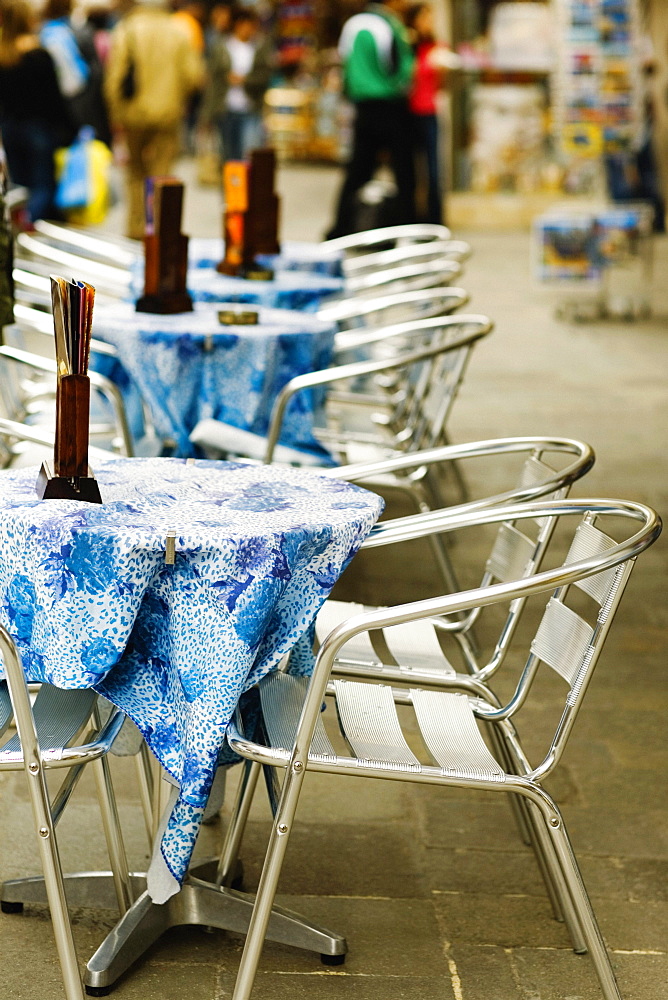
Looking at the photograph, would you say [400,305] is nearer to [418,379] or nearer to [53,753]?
[418,379]

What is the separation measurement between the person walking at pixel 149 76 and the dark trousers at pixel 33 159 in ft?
2.09

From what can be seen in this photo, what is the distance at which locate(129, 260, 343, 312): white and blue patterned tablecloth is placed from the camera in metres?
4.87

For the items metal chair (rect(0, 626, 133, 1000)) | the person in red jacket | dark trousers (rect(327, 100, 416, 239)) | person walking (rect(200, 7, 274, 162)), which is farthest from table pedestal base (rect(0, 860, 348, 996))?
person walking (rect(200, 7, 274, 162))

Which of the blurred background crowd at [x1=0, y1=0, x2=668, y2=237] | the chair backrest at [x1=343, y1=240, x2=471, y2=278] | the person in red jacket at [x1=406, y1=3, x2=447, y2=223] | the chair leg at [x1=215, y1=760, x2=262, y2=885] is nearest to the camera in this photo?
the chair leg at [x1=215, y1=760, x2=262, y2=885]

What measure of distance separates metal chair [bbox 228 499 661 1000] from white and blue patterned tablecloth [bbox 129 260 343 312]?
2478 millimetres

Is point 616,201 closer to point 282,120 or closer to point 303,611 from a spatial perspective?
point 303,611

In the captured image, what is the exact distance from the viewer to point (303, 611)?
229 cm

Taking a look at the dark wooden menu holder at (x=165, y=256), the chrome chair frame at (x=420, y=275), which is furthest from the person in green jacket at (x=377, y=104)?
the dark wooden menu holder at (x=165, y=256)

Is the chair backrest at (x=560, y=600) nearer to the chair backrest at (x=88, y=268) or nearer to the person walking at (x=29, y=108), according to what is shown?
the chair backrest at (x=88, y=268)

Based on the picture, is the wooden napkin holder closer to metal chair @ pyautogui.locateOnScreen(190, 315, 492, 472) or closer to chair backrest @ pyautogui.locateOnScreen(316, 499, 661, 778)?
chair backrest @ pyautogui.locateOnScreen(316, 499, 661, 778)

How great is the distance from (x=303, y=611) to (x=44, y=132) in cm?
852

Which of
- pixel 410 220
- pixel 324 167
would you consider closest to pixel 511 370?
pixel 410 220

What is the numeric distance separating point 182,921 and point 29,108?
8.55 m

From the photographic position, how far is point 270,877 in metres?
2.12
